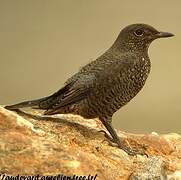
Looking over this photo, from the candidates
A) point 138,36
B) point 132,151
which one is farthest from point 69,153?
point 138,36

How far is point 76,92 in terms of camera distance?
13.1ft

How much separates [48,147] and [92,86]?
0.73 metres

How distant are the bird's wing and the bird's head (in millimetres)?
414

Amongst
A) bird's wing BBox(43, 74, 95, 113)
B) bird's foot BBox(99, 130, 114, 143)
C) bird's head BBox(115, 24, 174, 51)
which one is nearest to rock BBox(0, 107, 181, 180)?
bird's foot BBox(99, 130, 114, 143)

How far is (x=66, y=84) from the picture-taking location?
4152mm

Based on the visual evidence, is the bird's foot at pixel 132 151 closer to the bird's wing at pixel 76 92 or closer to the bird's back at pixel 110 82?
the bird's back at pixel 110 82

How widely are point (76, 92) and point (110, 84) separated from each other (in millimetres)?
275

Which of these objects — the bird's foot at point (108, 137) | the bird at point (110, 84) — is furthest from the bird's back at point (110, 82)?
the bird's foot at point (108, 137)

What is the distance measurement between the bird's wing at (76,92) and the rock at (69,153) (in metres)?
0.15

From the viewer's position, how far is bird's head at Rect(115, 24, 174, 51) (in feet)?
13.5

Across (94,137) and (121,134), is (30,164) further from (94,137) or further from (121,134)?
(121,134)

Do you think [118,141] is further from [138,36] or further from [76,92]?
[138,36]

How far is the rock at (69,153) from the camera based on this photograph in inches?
128

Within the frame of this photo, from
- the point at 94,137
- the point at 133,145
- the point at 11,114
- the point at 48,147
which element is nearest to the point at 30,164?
the point at 48,147
